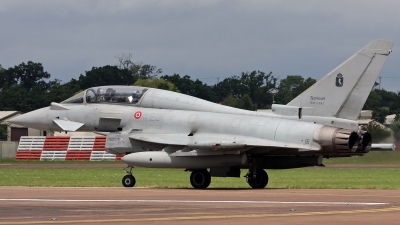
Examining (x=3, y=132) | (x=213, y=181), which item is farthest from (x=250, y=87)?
(x=213, y=181)

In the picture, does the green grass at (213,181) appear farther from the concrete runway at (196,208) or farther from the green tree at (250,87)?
the green tree at (250,87)

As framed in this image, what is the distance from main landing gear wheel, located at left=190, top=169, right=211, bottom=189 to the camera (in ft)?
90.6

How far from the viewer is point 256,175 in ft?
92.1

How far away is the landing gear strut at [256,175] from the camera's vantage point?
27.9 metres

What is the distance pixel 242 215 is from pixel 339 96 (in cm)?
1145

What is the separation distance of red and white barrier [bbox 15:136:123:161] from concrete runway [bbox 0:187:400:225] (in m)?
44.7

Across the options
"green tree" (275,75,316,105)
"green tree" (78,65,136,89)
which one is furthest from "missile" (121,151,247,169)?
"green tree" (275,75,316,105)

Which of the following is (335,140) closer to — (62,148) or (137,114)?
(137,114)

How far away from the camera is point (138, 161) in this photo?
89.1 feet

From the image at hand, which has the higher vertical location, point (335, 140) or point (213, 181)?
point (335, 140)

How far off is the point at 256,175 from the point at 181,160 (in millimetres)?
2848

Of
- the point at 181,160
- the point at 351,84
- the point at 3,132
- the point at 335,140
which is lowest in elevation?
the point at 3,132

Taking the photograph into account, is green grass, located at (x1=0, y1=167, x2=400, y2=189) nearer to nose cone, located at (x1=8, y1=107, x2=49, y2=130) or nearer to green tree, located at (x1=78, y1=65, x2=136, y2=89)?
nose cone, located at (x1=8, y1=107, x2=49, y2=130)

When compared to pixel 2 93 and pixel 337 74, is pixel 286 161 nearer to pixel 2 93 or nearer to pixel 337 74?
pixel 337 74
